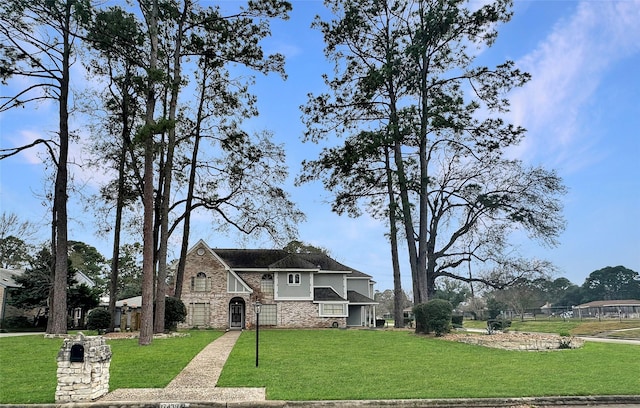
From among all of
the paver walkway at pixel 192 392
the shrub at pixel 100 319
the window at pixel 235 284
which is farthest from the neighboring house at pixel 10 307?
the paver walkway at pixel 192 392

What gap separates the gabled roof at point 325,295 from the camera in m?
33.6

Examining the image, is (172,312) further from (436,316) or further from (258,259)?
(436,316)

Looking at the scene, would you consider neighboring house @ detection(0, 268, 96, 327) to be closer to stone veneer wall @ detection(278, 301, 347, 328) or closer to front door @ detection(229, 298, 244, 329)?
front door @ detection(229, 298, 244, 329)

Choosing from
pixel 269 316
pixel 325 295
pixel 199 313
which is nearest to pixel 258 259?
pixel 269 316

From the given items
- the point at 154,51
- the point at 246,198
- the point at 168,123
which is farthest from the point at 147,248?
the point at 246,198

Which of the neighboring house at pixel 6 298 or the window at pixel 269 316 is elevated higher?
the neighboring house at pixel 6 298

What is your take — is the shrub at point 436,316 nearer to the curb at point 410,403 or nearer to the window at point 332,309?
the curb at point 410,403

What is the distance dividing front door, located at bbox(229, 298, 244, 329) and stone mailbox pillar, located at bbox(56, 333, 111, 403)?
79.5ft

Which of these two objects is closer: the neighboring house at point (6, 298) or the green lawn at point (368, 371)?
the green lawn at point (368, 371)

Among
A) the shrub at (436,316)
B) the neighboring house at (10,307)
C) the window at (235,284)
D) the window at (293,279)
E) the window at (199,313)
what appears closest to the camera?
the shrub at (436,316)

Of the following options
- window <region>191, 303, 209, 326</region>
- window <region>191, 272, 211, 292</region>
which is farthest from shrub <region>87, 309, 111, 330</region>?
window <region>191, 272, 211, 292</region>

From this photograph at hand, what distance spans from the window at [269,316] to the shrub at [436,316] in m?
13.9

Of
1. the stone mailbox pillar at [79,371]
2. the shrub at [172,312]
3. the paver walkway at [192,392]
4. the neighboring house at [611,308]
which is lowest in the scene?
the neighboring house at [611,308]

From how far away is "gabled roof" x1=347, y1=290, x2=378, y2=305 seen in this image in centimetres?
3731
